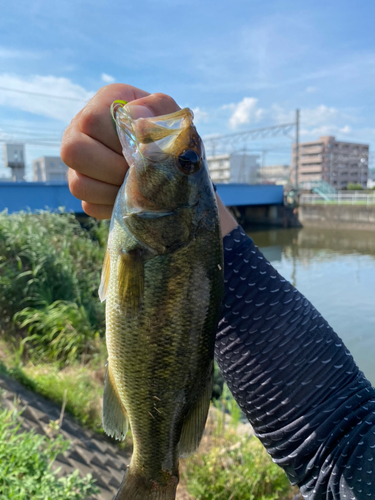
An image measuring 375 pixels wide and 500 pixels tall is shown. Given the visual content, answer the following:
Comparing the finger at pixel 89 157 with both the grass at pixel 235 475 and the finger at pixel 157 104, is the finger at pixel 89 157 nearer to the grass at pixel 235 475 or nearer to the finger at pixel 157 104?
the finger at pixel 157 104

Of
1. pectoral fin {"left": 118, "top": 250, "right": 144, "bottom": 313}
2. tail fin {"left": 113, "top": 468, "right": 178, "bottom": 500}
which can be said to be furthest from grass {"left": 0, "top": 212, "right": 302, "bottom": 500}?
pectoral fin {"left": 118, "top": 250, "right": 144, "bottom": 313}

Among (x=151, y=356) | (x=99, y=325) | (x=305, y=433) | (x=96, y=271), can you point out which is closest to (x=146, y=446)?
(x=151, y=356)

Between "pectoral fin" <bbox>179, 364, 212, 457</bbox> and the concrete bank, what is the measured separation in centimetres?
3262

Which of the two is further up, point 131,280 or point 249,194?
point 249,194

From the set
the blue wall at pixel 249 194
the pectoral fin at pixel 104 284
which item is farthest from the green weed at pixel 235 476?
the blue wall at pixel 249 194

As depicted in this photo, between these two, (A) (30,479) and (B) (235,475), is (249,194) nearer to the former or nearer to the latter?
(B) (235,475)

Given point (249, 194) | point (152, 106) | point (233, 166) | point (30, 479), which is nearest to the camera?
point (152, 106)

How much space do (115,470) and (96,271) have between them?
16.0 ft

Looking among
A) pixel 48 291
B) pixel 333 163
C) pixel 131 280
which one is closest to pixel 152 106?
pixel 131 280

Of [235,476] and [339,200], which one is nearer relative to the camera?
[235,476]

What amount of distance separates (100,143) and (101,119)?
98 millimetres

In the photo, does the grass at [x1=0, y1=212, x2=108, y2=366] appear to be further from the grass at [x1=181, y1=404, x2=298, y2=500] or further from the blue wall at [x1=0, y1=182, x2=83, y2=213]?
the blue wall at [x1=0, y1=182, x2=83, y2=213]

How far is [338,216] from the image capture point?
33344mm

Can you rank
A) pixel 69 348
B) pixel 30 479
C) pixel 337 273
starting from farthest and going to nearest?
pixel 337 273 → pixel 69 348 → pixel 30 479
